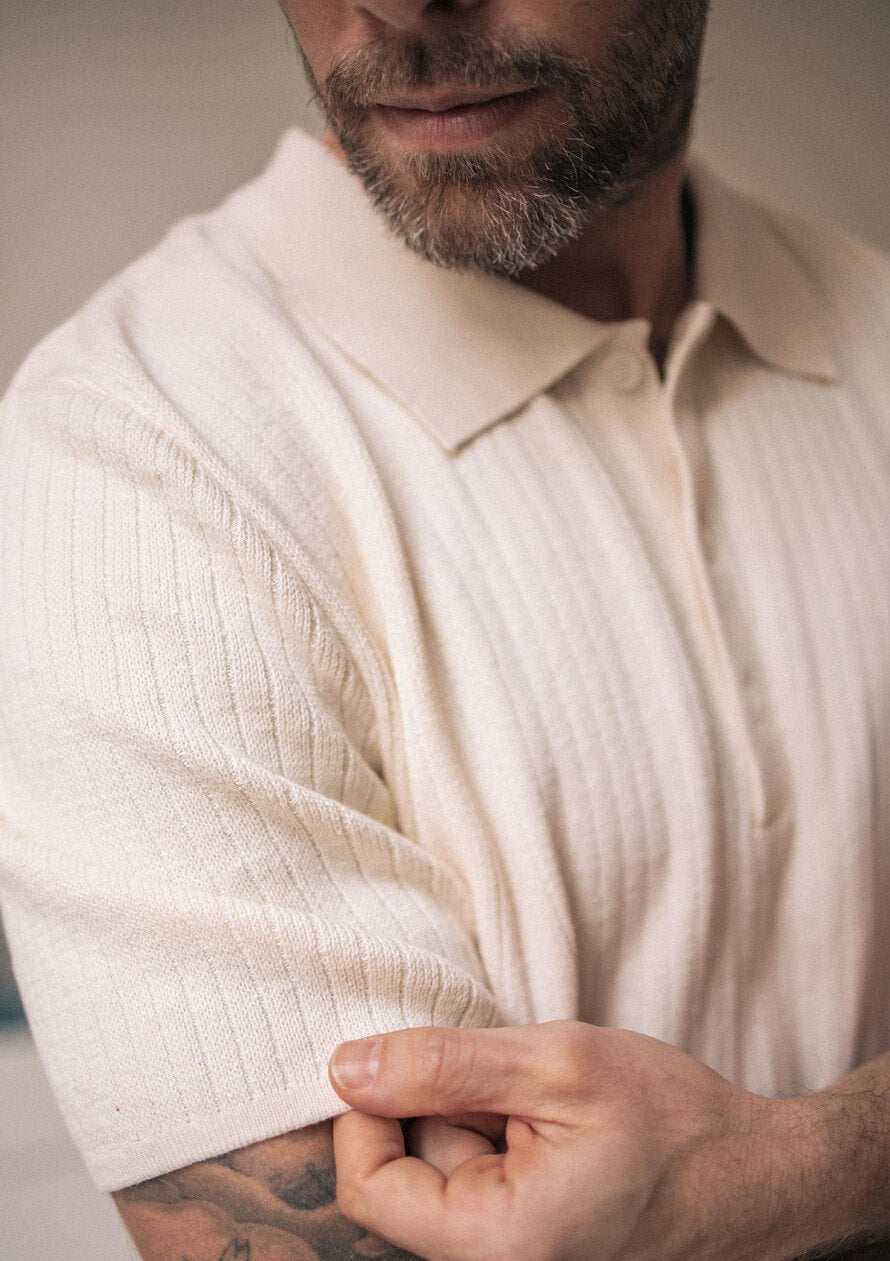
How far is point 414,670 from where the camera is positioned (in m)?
0.71

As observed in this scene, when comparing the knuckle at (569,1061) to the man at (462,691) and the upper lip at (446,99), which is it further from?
the upper lip at (446,99)

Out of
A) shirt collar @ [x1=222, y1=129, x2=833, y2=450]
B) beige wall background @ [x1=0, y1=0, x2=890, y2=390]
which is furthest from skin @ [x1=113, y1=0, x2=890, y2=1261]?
beige wall background @ [x1=0, y1=0, x2=890, y2=390]

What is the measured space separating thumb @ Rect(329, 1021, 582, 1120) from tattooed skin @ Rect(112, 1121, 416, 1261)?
52mm

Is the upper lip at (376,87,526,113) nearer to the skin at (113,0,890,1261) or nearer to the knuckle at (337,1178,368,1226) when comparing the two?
the skin at (113,0,890,1261)

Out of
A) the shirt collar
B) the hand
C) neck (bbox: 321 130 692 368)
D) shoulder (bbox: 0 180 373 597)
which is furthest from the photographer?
neck (bbox: 321 130 692 368)

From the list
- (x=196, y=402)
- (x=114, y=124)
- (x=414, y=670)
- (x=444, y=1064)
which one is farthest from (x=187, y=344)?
(x=114, y=124)

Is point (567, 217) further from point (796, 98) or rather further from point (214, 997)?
point (796, 98)

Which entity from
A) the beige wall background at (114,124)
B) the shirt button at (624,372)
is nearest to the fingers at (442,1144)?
the shirt button at (624,372)

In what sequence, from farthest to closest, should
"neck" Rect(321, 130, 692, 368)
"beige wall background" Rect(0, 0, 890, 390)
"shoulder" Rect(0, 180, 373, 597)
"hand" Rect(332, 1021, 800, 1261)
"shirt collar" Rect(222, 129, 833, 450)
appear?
"beige wall background" Rect(0, 0, 890, 390) → "neck" Rect(321, 130, 692, 368) → "shirt collar" Rect(222, 129, 833, 450) → "shoulder" Rect(0, 180, 373, 597) → "hand" Rect(332, 1021, 800, 1261)

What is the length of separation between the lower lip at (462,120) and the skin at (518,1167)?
0.05 meters

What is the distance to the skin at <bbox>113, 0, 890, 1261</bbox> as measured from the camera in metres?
0.54

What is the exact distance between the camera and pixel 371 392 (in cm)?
79

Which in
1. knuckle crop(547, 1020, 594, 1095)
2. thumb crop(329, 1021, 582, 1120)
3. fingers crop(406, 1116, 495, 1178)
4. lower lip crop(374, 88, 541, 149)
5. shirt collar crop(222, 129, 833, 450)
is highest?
lower lip crop(374, 88, 541, 149)

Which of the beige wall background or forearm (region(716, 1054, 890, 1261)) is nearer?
forearm (region(716, 1054, 890, 1261))
